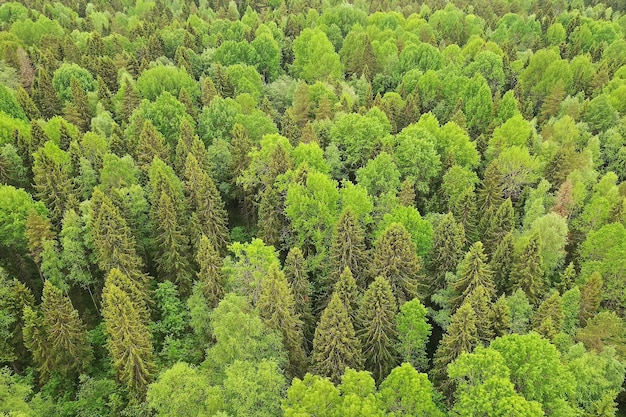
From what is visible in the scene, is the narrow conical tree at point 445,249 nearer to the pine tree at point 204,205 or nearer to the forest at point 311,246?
the forest at point 311,246

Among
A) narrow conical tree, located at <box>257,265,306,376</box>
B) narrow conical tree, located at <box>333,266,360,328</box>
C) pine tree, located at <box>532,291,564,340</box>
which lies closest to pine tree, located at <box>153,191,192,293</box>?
narrow conical tree, located at <box>257,265,306,376</box>

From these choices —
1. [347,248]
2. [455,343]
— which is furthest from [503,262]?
[347,248]

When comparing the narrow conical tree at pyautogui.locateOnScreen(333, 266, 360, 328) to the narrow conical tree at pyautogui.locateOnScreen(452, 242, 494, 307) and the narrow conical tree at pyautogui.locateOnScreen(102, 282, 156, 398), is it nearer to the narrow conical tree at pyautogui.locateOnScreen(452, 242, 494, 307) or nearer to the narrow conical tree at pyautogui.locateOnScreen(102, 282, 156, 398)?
the narrow conical tree at pyautogui.locateOnScreen(452, 242, 494, 307)

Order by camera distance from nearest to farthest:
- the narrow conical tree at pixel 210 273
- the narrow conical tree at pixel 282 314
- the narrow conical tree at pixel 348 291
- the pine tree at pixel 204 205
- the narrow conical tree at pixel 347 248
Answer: the narrow conical tree at pixel 282 314
the narrow conical tree at pixel 348 291
the narrow conical tree at pixel 210 273
the narrow conical tree at pixel 347 248
the pine tree at pixel 204 205

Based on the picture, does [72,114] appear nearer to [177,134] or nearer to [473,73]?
[177,134]

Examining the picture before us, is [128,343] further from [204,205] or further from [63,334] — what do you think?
[204,205]

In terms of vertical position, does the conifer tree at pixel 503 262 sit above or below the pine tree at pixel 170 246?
above

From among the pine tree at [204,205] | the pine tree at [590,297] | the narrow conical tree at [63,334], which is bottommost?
the narrow conical tree at [63,334]

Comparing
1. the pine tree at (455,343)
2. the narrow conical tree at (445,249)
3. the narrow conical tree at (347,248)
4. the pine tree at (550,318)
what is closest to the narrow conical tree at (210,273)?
the narrow conical tree at (347,248)
